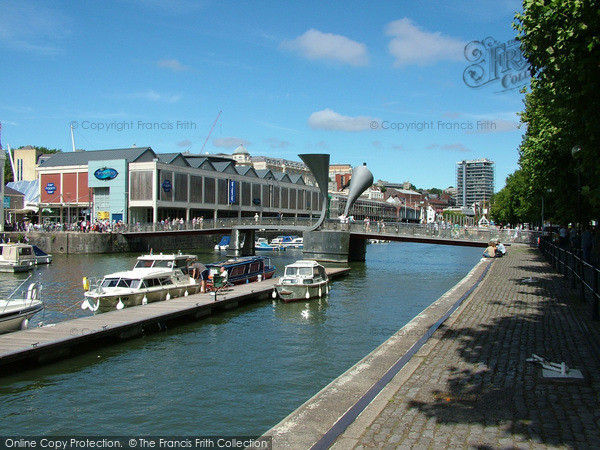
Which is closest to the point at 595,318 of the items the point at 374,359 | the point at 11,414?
the point at 374,359

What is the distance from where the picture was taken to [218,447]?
10500mm

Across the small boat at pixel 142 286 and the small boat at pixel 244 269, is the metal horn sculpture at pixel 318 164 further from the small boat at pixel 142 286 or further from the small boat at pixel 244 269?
the small boat at pixel 142 286

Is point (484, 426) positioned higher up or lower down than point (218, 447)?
higher up

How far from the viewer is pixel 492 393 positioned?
9.46 metres

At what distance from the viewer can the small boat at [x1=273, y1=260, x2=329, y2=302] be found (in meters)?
30.1

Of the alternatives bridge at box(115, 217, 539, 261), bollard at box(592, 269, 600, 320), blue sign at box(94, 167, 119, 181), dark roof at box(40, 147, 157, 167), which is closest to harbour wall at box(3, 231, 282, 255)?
bridge at box(115, 217, 539, 261)

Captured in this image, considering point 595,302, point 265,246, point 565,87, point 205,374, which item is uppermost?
point 565,87

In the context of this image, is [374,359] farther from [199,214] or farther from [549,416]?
A: [199,214]

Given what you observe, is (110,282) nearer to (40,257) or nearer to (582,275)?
(582,275)

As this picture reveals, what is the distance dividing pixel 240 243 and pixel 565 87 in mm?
56588

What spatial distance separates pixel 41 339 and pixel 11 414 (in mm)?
4699

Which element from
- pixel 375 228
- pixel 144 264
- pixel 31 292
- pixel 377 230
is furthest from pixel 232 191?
pixel 31 292

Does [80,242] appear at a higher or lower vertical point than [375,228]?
lower

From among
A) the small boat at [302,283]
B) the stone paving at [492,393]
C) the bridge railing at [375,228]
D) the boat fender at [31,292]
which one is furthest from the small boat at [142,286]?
the bridge railing at [375,228]
